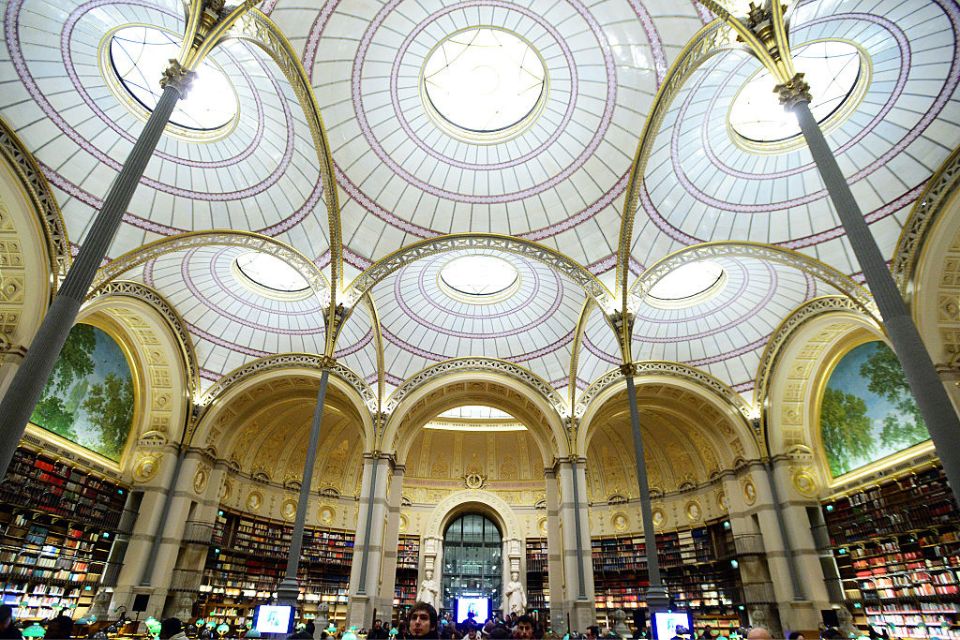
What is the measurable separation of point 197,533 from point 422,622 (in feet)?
61.2

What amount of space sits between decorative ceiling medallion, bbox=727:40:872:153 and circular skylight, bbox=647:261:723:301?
522cm

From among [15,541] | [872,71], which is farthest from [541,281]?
[15,541]

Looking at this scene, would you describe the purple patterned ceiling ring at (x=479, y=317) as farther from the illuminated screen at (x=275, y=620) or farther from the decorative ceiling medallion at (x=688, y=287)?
the illuminated screen at (x=275, y=620)

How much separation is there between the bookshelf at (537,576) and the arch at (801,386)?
11559mm

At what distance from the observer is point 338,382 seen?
21094 millimetres

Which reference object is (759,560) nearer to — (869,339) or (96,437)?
(869,339)

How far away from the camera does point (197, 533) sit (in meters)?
19.2

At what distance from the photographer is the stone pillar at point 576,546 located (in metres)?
17.5

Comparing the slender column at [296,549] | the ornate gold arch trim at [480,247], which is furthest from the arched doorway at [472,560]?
the ornate gold arch trim at [480,247]

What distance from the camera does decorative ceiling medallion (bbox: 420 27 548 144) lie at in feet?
46.5

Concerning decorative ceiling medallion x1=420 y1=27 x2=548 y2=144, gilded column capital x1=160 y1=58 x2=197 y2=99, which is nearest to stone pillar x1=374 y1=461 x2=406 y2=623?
decorative ceiling medallion x1=420 y1=27 x2=548 y2=144

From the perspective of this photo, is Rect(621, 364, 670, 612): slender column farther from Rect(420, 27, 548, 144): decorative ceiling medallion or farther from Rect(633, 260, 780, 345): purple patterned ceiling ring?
Rect(420, 27, 548, 144): decorative ceiling medallion

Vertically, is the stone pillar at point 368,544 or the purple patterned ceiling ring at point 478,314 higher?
the purple patterned ceiling ring at point 478,314

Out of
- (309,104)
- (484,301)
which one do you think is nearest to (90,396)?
(309,104)
